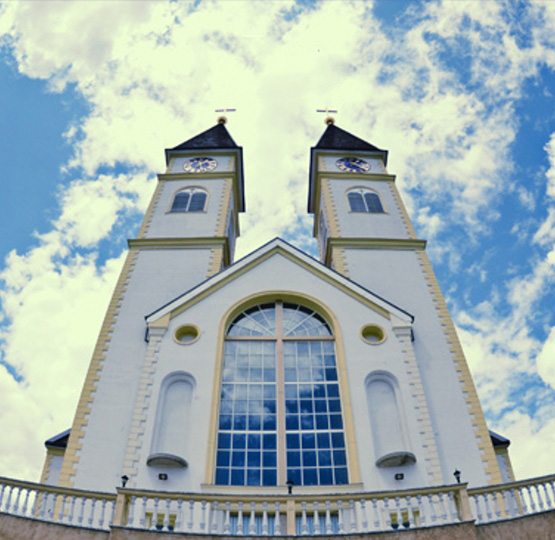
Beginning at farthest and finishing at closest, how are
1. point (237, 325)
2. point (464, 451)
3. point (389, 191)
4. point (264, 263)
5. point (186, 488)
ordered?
point (389, 191) → point (264, 263) → point (237, 325) → point (464, 451) → point (186, 488)

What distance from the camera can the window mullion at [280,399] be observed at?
1644cm

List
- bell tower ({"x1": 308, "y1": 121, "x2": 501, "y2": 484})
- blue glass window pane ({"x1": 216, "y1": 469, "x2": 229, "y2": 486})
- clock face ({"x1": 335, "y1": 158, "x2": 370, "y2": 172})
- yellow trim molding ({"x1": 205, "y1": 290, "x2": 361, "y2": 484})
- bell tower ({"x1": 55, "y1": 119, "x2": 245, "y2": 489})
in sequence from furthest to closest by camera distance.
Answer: clock face ({"x1": 335, "y1": 158, "x2": 370, "y2": 172}), bell tower ({"x1": 308, "y1": 121, "x2": 501, "y2": 484}), bell tower ({"x1": 55, "y1": 119, "x2": 245, "y2": 489}), yellow trim molding ({"x1": 205, "y1": 290, "x2": 361, "y2": 484}), blue glass window pane ({"x1": 216, "y1": 469, "x2": 229, "y2": 486})

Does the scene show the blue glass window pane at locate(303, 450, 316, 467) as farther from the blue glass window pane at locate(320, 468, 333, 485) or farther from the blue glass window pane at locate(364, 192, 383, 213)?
the blue glass window pane at locate(364, 192, 383, 213)

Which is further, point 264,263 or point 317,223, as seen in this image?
point 317,223

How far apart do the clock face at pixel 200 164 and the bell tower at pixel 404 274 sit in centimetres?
582

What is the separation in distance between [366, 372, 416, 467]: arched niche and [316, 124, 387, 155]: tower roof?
1869 centimetres

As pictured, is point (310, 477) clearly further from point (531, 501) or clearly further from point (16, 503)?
point (16, 503)

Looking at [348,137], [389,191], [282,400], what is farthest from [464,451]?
[348,137]

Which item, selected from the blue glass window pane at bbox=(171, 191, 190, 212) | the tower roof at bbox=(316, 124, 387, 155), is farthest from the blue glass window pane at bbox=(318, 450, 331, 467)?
the tower roof at bbox=(316, 124, 387, 155)

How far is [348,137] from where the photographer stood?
1512 inches

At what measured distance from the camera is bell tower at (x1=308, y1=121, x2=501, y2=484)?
17828mm

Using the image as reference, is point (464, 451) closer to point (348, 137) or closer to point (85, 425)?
point (85, 425)

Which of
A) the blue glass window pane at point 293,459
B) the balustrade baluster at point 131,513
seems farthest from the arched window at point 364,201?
the balustrade baluster at point 131,513

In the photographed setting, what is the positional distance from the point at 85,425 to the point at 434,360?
11.6 metres
